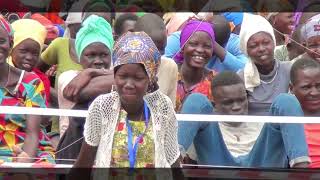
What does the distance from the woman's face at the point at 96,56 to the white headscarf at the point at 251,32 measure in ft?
1.86

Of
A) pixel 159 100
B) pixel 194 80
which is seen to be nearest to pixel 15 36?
pixel 194 80

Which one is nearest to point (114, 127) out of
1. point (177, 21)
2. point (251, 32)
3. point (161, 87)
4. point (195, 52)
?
point (161, 87)

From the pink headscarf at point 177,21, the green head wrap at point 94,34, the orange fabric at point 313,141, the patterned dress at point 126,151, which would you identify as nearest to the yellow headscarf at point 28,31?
the green head wrap at point 94,34

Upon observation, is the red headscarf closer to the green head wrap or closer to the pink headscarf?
the green head wrap

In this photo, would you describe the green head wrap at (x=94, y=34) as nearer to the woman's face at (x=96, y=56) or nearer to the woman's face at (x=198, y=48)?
the woman's face at (x=96, y=56)

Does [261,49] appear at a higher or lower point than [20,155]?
higher

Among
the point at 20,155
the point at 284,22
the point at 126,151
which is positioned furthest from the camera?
the point at 284,22

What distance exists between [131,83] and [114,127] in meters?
0.15

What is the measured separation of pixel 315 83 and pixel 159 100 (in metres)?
0.72

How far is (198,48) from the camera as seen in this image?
3049mm

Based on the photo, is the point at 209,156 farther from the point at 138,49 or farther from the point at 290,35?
the point at 290,35

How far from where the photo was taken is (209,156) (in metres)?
2.65

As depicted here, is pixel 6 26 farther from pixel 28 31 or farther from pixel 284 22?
pixel 284 22

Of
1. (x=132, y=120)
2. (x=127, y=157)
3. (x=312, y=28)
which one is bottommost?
(x=127, y=157)
